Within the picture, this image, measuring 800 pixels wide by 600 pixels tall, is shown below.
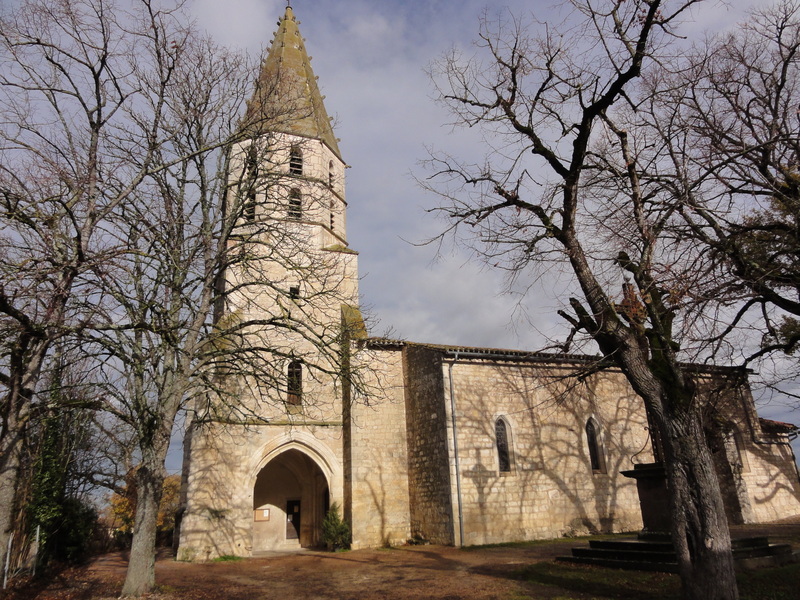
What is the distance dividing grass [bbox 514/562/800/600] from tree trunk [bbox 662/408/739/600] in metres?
2.00

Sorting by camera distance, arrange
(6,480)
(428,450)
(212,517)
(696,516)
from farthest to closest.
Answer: (428,450)
(212,517)
(696,516)
(6,480)

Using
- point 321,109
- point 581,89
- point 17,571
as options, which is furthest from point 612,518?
point 321,109

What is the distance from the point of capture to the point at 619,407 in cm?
1997

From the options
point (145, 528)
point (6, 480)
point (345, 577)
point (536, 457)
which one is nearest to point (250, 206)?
point (145, 528)

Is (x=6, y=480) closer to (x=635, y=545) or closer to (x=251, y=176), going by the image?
(x=251, y=176)

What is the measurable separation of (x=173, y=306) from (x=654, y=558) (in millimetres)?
10304

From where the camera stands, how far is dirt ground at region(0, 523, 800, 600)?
9492 mm

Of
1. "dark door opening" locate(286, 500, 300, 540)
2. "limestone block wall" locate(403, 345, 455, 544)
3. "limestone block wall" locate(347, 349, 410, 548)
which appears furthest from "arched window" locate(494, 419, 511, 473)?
"dark door opening" locate(286, 500, 300, 540)

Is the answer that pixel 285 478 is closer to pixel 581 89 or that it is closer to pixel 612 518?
pixel 612 518

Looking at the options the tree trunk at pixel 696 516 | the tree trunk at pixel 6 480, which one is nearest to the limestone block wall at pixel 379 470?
the tree trunk at pixel 696 516

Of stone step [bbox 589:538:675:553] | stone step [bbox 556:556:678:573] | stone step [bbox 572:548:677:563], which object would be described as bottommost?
stone step [bbox 556:556:678:573]

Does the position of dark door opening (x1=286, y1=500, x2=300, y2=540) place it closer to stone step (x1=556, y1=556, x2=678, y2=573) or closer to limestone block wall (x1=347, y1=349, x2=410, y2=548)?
limestone block wall (x1=347, y1=349, x2=410, y2=548)

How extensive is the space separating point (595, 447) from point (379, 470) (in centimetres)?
799

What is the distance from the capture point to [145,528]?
29.8ft
